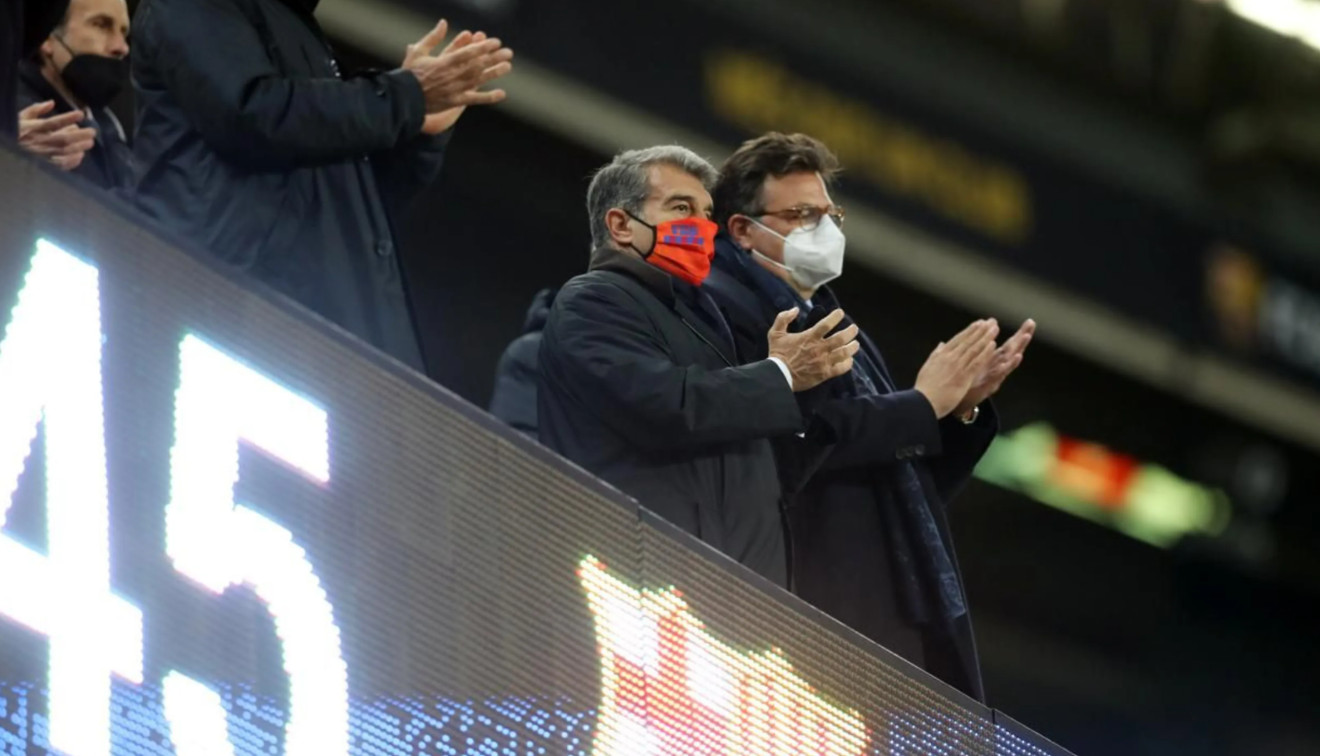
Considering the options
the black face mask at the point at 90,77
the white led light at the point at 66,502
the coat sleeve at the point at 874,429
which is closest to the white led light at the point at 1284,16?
the coat sleeve at the point at 874,429

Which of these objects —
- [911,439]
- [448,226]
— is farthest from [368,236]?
[448,226]

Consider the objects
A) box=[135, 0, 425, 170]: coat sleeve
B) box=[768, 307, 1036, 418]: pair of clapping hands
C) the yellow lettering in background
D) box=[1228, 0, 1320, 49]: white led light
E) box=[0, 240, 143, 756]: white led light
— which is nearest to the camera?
box=[0, 240, 143, 756]: white led light

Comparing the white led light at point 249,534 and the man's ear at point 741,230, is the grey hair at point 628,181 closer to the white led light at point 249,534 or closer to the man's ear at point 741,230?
the man's ear at point 741,230

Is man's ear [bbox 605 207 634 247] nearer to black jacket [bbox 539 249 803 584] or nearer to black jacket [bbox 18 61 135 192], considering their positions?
black jacket [bbox 539 249 803 584]

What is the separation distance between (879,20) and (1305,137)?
2.59 meters

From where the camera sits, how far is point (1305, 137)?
43.9 feet

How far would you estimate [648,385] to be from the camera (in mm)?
4340

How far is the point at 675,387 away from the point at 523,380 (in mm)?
1662

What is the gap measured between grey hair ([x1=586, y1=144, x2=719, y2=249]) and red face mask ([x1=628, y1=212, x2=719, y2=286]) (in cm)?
5

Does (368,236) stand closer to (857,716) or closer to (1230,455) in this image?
(857,716)

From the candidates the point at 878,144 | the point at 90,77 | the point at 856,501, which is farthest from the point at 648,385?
the point at 878,144

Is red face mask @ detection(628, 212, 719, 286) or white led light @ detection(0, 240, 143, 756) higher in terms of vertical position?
red face mask @ detection(628, 212, 719, 286)

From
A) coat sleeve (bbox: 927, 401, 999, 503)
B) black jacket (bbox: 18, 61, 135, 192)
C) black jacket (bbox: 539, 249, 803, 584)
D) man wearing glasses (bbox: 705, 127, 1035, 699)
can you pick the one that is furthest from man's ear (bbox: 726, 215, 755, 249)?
black jacket (bbox: 18, 61, 135, 192)

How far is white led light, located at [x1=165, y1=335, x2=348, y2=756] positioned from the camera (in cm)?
295
